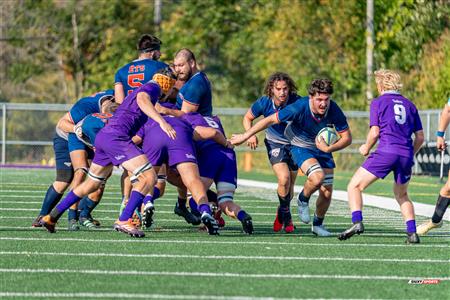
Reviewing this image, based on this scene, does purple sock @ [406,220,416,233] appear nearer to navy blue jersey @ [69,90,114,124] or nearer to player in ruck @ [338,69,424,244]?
player in ruck @ [338,69,424,244]

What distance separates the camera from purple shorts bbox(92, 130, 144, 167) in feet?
38.3

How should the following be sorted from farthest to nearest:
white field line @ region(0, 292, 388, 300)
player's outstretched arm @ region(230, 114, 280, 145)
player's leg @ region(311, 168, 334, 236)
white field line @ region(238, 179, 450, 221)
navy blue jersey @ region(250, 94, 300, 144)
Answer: white field line @ region(238, 179, 450, 221) → navy blue jersey @ region(250, 94, 300, 144) → player's leg @ region(311, 168, 334, 236) → player's outstretched arm @ region(230, 114, 280, 145) → white field line @ region(0, 292, 388, 300)

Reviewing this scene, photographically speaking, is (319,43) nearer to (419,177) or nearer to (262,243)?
(419,177)

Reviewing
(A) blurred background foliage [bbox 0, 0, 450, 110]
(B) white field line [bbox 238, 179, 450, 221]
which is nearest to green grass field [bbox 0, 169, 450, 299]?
(B) white field line [bbox 238, 179, 450, 221]

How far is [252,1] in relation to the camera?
4294 centimetres

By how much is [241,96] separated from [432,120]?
13.8 m

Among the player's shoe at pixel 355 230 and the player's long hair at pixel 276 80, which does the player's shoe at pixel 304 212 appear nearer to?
the player's long hair at pixel 276 80

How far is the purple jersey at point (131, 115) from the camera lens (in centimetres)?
1178

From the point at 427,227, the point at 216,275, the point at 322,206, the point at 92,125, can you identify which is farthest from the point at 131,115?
the point at 216,275

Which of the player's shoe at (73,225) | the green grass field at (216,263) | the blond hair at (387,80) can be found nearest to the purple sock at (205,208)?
the green grass field at (216,263)

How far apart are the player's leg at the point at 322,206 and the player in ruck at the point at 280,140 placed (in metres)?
0.45

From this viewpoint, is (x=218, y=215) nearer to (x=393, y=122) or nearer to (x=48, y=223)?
(x=48, y=223)

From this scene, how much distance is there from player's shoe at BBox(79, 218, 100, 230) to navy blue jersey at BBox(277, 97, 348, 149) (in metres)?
2.26

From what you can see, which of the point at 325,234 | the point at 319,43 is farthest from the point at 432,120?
the point at 325,234
